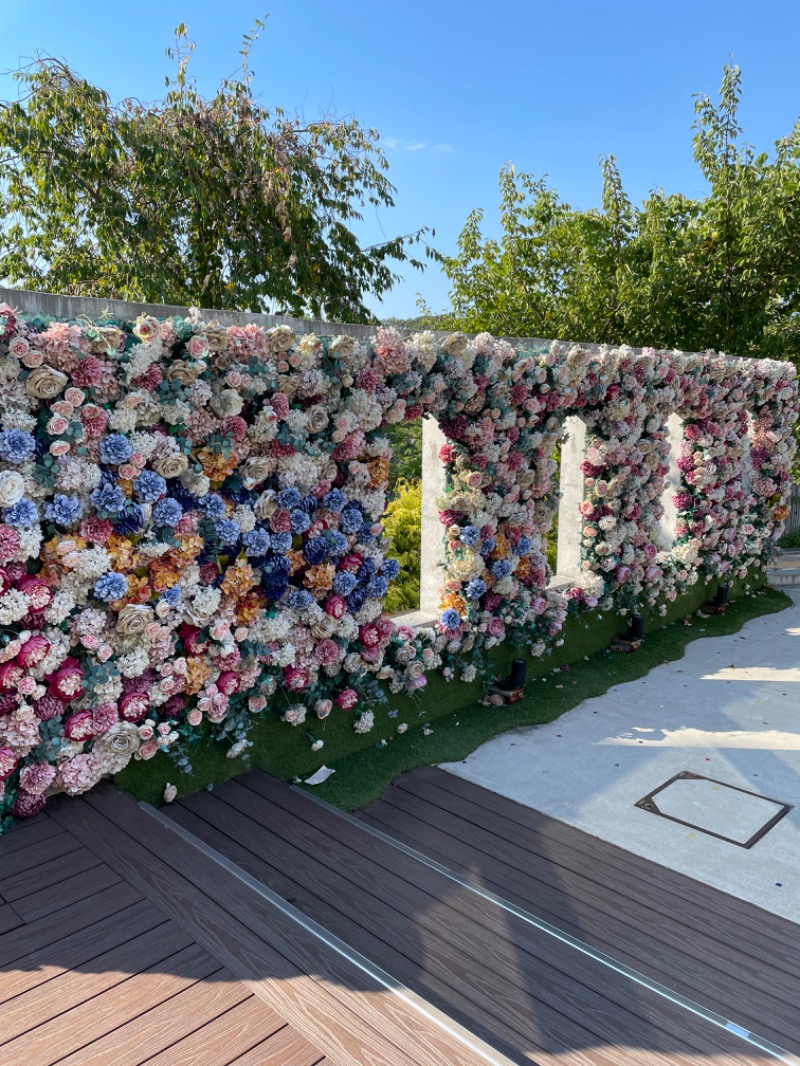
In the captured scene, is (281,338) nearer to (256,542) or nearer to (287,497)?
(287,497)

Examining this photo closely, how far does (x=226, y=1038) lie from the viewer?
1.90 metres

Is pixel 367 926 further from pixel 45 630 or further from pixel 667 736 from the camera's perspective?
pixel 667 736

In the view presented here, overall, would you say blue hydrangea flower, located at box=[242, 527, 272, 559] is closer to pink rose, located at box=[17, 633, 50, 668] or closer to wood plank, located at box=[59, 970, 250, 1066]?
pink rose, located at box=[17, 633, 50, 668]

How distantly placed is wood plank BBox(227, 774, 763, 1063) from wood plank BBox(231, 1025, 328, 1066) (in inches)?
27.5

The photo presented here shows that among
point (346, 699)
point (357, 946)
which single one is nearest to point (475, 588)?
point (346, 699)

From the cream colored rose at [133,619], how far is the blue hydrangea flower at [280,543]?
650 millimetres

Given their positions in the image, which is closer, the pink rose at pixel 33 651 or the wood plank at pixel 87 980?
the wood plank at pixel 87 980

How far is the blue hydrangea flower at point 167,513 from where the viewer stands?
303 cm

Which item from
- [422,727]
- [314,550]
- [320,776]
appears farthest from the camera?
[422,727]

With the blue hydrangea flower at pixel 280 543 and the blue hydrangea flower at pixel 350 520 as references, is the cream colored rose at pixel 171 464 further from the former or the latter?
the blue hydrangea flower at pixel 350 520

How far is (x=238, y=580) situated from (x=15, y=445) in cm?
109

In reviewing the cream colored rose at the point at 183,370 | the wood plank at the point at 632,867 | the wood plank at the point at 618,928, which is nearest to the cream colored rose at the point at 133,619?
the cream colored rose at the point at 183,370

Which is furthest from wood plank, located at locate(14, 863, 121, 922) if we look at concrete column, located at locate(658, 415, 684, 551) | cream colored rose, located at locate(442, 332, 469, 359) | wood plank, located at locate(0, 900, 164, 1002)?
concrete column, located at locate(658, 415, 684, 551)

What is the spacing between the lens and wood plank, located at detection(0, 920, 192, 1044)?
1.97m
